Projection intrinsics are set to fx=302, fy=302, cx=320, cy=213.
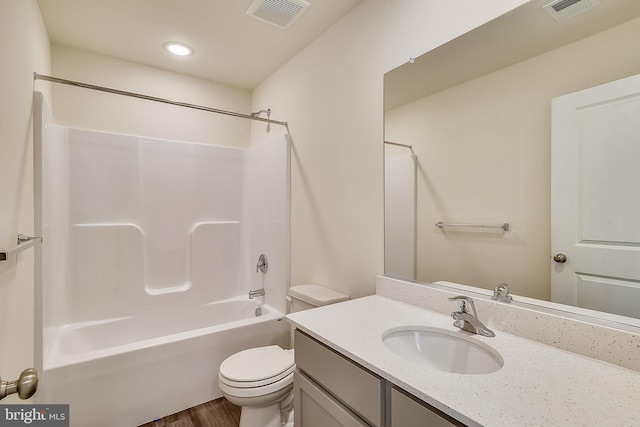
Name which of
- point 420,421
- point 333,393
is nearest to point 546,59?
point 420,421

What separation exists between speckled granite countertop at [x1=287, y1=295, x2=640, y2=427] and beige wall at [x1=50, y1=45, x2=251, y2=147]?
2.44 meters

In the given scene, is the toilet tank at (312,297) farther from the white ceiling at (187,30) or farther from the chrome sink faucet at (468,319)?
the white ceiling at (187,30)

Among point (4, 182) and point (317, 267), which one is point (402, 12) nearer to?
point (317, 267)

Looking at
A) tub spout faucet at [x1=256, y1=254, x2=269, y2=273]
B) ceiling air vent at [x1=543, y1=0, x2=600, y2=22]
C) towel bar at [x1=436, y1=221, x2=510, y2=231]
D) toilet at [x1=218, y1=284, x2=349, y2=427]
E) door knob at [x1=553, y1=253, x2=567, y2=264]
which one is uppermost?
ceiling air vent at [x1=543, y1=0, x2=600, y2=22]

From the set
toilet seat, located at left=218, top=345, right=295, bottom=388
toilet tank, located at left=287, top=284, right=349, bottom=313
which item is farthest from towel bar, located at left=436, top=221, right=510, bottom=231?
toilet seat, located at left=218, top=345, right=295, bottom=388

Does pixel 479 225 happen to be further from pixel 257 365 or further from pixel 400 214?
pixel 257 365

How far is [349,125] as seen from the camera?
1876mm

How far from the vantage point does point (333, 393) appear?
1.08 meters

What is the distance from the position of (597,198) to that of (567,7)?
65 centimetres

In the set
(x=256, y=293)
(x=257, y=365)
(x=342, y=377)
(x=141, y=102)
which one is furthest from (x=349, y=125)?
(x=141, y=102)

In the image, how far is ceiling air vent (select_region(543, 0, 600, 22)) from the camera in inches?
38.7

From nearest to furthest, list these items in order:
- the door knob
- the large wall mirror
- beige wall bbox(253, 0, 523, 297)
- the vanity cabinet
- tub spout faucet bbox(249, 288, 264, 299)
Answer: the vanity cabinet < the large wall mirror < the door knob < beige wall bbox(253, 0, 523, 297) < tub spout faucet bbox(249, 288, 264, 299)

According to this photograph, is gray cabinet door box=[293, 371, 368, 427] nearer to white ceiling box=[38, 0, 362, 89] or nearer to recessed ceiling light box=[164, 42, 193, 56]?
white ceiling box=[38, 0, 362, 89]

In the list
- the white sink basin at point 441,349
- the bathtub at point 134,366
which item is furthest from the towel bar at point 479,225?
the bathtub at point 134,366
